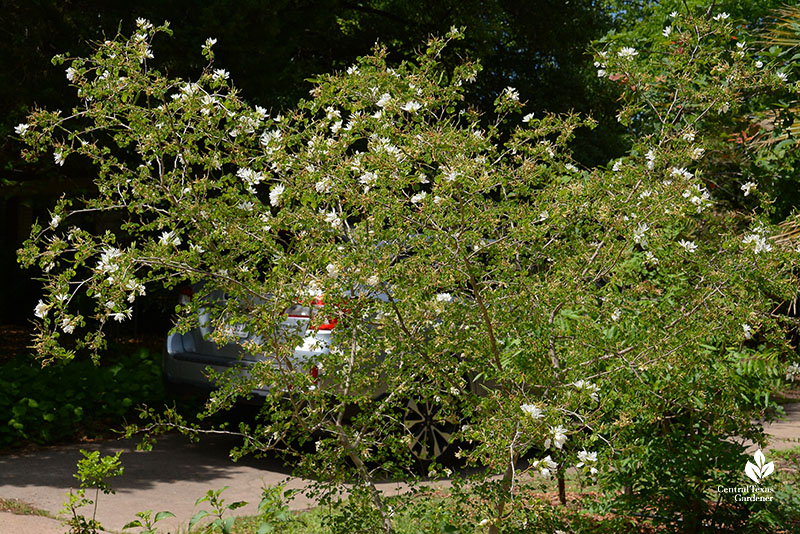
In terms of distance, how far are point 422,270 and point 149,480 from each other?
12.2 feet

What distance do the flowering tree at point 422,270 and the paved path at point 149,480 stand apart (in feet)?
5.29

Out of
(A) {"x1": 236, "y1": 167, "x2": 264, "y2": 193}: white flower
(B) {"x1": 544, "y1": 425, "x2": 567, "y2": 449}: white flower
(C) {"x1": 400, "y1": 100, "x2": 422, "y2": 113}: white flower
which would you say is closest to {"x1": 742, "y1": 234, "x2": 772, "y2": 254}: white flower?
(B) {"x1": 544, "y1": 425, "x2": 567, "y2": 449}: white flower

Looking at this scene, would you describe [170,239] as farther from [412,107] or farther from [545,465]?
[545,465]

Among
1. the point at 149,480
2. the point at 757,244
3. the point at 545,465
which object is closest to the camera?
the point at 545,465

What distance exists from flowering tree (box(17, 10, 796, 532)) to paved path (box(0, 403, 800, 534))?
5.29 ft

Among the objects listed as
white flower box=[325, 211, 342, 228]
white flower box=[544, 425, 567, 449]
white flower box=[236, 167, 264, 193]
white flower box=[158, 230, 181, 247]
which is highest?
white flower box=[236, 167, 264, 193]

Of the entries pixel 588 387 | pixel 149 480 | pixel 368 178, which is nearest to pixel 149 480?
pixel 149 480

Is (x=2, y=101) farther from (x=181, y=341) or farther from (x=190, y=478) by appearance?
(x=190, y=478)

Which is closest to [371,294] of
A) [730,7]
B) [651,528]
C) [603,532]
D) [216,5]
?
[603,532]

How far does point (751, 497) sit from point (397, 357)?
188 centimetres

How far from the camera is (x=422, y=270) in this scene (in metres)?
3.25

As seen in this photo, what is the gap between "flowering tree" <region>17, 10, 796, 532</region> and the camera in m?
3.21

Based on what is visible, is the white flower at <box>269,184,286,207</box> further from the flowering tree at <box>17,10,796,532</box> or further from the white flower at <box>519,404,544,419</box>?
the white flower at <box>519,404,544,419</box>

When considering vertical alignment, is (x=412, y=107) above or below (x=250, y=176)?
above
